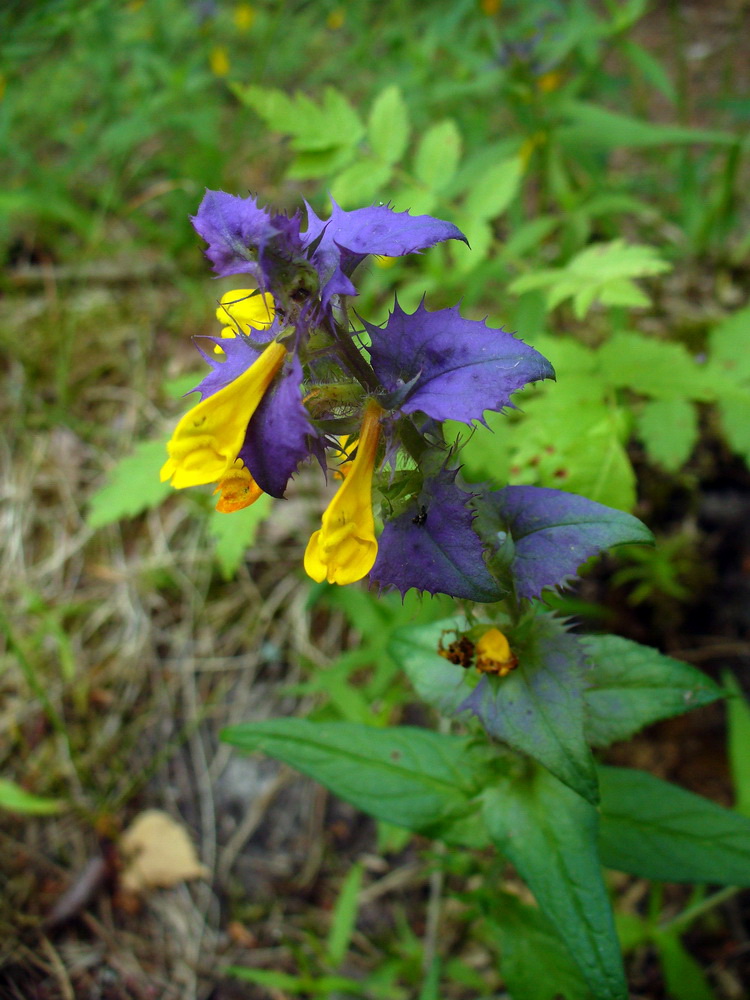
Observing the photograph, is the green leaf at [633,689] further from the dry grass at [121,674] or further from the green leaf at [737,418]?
the dry grass at [121,674]

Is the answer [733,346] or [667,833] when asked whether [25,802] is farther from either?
[733,346]

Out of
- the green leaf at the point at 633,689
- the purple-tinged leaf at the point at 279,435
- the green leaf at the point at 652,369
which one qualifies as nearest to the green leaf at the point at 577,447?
the green leaf at the point at 652,369

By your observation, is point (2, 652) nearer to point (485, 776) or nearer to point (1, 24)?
point (485, 776)

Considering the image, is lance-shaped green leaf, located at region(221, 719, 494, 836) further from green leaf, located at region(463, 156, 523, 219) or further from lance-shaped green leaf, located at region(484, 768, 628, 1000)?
green leaf, located at region(463, 156, 523, 219)

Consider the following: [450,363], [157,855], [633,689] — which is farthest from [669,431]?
[157,855]

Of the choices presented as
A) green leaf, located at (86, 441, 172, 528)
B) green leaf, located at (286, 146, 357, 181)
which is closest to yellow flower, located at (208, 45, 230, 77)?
green leaf, located at (286, 146, 357, 181)

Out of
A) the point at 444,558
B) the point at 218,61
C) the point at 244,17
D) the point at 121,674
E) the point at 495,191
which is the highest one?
the point at 244,17

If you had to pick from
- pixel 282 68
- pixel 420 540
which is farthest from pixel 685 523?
pixel 282 68
